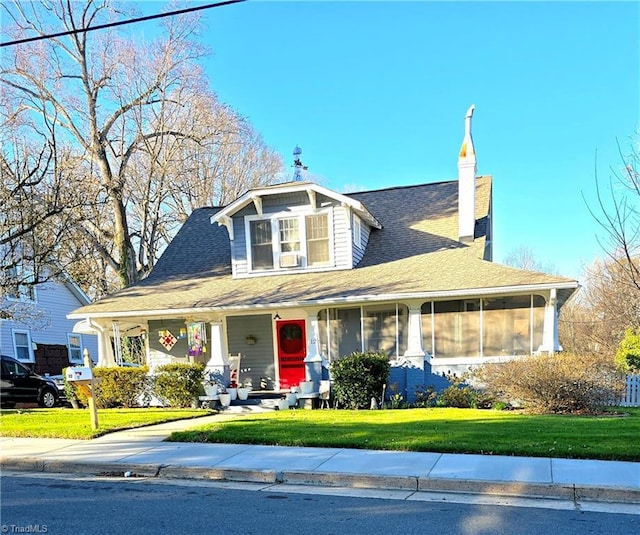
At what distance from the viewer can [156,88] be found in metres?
22.0

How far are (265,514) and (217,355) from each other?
919 centimetres

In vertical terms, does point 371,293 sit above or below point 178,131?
below

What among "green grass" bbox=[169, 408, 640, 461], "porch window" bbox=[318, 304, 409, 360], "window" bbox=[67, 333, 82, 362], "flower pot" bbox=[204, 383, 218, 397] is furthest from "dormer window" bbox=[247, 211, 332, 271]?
"window" bbox=[67, 333, 82, 362]

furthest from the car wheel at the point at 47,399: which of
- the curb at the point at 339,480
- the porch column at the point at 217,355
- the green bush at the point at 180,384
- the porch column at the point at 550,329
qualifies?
the porch column at the point at 550,329

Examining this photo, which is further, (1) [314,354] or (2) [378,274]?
(2) [378,274]

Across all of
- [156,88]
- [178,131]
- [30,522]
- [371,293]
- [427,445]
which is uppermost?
[156,88]

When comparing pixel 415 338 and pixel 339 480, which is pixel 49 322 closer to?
pixel 415 338

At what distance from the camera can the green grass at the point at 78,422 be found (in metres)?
9.28

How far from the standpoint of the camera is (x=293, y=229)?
15.1m

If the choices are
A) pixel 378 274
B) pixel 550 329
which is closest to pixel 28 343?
pixel 378 274

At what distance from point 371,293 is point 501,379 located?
12.0 ft

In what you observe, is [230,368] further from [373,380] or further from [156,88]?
[156,88]

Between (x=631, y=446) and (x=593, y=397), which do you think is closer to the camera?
(x=631, y=446)

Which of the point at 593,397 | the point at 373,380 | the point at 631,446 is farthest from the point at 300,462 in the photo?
the point at 593,397
